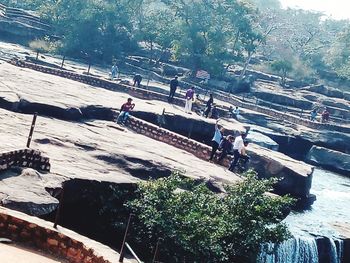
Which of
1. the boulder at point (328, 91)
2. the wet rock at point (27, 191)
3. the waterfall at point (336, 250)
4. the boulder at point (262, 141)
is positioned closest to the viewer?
the wet rock at point (27, 191)

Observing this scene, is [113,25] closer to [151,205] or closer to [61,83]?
[61,83]

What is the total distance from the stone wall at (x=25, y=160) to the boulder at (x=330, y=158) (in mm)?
26702

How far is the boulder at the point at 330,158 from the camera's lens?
1324 inches

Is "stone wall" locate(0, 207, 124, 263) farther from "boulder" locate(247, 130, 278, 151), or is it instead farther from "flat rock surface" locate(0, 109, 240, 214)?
"boulder" locate(247, 130, 278, 151)

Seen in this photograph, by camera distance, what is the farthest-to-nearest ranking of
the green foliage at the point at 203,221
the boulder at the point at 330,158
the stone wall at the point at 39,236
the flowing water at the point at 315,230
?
the boulder at the point at 330,158 → the flowing water at the point at 315,230 → the green foliage at the point at 203,221 → the stone wall at the point at 39,236

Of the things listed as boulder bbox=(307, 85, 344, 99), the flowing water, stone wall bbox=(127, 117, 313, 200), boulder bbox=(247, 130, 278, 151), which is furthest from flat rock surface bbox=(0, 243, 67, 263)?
boulder bbox=(307, 85, 344, 99)

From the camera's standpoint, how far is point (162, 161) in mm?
14648

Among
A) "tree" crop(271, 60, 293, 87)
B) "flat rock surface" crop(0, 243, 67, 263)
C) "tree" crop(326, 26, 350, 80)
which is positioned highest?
"tree" crop(326, 26, 350, 80)

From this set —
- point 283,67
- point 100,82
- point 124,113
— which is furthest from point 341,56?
point 124,113

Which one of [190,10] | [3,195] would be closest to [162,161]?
[3,195]

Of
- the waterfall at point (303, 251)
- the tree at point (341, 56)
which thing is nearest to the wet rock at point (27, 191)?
the waterfall at point (303, 251)

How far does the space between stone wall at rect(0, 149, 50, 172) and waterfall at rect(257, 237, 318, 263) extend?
7.29m

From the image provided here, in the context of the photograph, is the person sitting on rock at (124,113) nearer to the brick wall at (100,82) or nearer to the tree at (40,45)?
the brick wall at (100,82)

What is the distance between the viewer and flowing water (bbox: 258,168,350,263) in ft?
50.2
